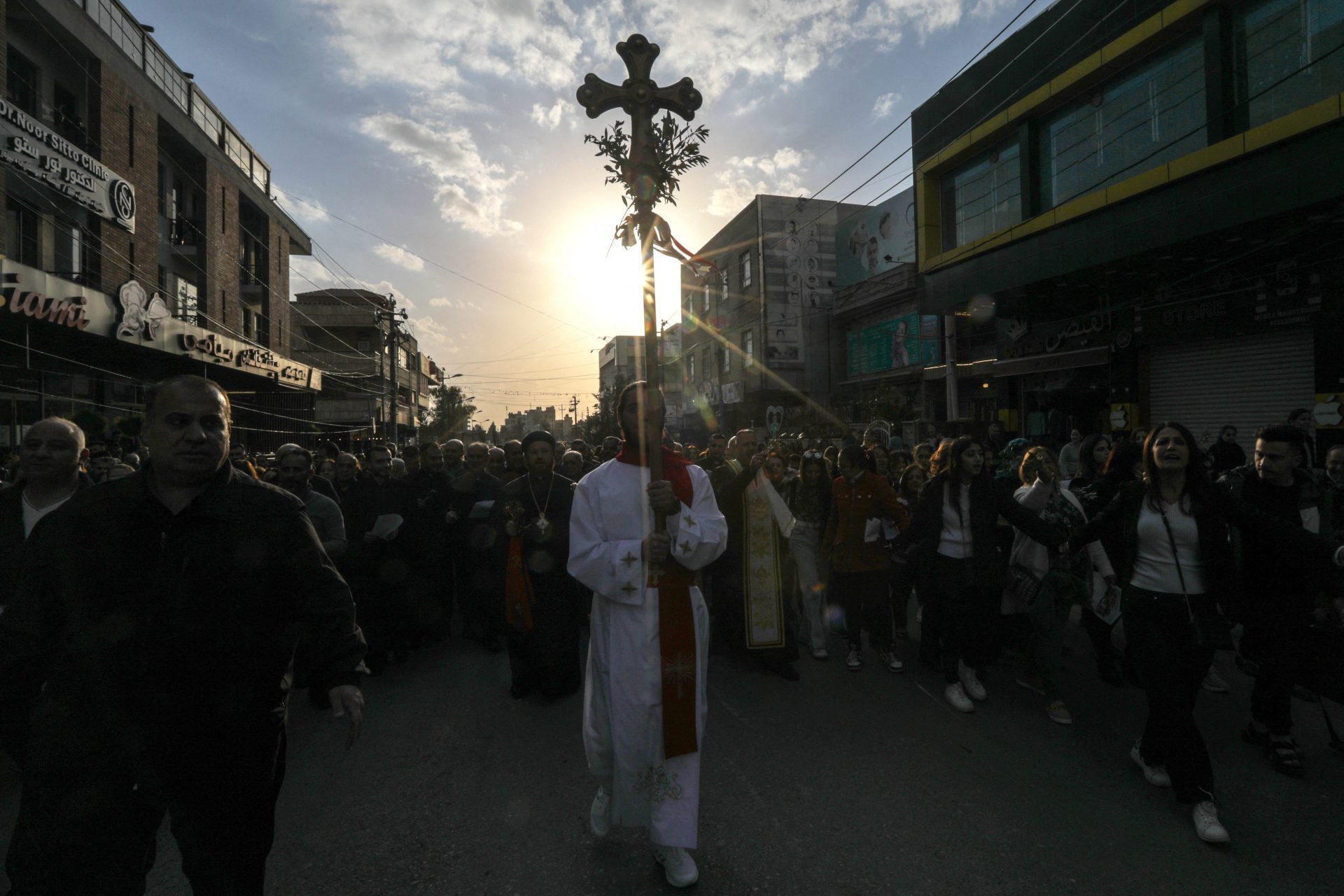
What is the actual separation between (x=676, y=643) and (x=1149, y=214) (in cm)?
1320

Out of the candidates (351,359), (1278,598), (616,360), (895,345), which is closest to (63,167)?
(1278,598)

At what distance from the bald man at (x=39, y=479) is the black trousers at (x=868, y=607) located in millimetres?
5045

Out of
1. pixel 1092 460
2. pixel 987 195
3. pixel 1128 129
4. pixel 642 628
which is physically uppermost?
pixel 987 195

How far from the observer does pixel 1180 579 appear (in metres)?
3.56

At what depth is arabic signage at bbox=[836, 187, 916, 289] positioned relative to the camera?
91.2ft

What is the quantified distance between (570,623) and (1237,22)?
13714 millimetres

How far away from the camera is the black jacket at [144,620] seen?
1957mm

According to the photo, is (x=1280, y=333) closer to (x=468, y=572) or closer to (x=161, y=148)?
(x=468, y=572)

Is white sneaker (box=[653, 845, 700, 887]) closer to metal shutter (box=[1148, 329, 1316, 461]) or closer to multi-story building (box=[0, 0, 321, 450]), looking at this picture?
multi-story building (box=[0, 0, 321, 450])

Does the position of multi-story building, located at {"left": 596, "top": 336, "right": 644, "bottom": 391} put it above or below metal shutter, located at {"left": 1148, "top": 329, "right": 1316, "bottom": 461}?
above

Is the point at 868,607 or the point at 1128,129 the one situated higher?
the point at 1128,129

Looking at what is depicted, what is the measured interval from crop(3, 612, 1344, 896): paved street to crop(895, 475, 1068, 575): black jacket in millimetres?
1027

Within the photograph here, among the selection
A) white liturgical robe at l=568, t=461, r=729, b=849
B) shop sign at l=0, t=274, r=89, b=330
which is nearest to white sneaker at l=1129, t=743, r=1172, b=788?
white liturgical robe at l=568, t=461, r=729, b=849

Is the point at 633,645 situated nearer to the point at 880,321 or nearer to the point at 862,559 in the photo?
the point at 862,559
